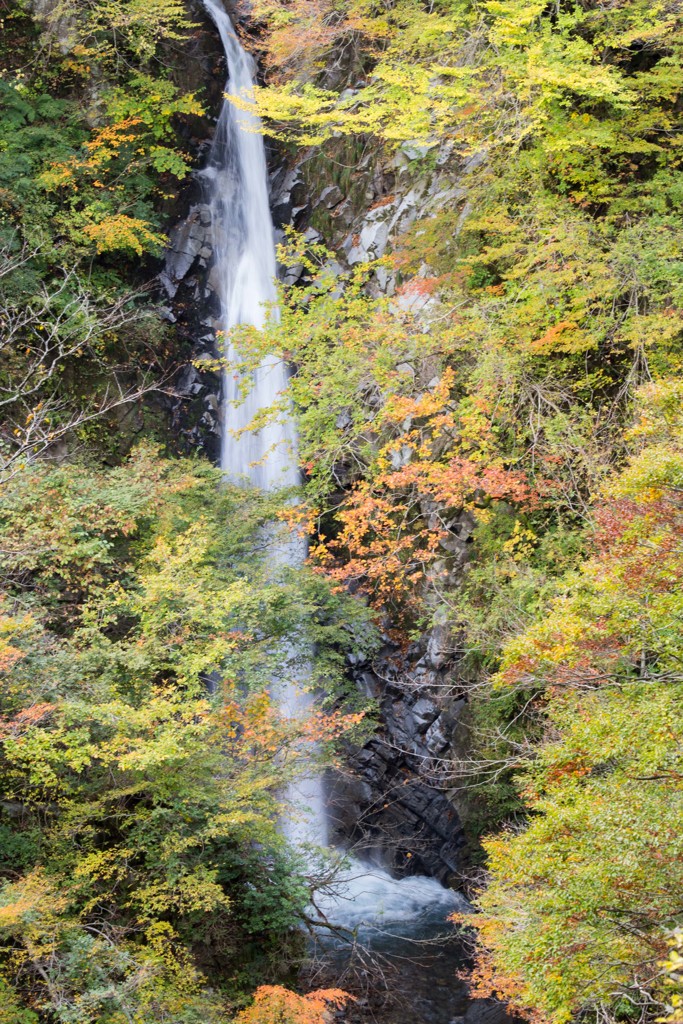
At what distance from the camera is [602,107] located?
12.0m

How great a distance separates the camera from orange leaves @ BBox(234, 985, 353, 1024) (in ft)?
27.7

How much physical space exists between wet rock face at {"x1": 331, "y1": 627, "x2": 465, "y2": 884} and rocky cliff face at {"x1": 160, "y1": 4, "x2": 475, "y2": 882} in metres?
0.02

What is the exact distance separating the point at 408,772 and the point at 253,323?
8.89 m

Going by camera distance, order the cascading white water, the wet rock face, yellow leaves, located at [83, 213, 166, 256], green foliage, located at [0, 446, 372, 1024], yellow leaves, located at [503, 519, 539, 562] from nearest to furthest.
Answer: green foliage, located at [0, 446, 372, 1024]
yellow leaves, located at [503, 519, 539, 562]
the wet rock face
yellow leaves, located at [83, 213, 166, 256]
the cascading white water

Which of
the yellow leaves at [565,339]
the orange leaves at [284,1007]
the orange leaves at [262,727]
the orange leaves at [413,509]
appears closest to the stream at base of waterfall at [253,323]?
the orange leaves at [413,509]

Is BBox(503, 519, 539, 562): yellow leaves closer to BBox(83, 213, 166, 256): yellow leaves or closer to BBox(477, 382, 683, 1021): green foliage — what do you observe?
BBox(477, 382, 683, 1021): green foliage

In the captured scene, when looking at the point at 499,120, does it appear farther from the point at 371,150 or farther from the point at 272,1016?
the point at 272,1016

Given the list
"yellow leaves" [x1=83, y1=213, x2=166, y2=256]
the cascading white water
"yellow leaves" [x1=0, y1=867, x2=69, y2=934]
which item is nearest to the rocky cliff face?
the cascading white water

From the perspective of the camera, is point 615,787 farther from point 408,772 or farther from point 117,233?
point 117,233

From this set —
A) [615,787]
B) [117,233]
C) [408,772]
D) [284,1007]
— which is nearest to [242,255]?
[117,233]

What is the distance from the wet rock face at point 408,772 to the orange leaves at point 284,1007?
4.15 m

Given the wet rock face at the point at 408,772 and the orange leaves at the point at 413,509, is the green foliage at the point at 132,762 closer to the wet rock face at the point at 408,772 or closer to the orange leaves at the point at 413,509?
the orange leaves at the point at 413,509

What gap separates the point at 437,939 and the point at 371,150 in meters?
13.9

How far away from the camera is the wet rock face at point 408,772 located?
13258 mm
